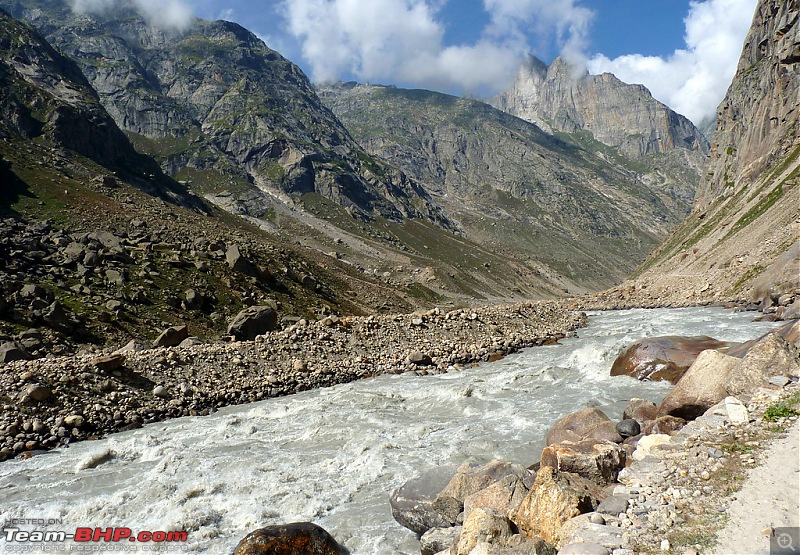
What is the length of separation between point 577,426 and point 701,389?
3.75 meters

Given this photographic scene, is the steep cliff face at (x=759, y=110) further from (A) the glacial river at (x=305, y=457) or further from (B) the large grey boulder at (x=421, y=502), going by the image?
(B) the large grey boulder at (x=421, y=502)

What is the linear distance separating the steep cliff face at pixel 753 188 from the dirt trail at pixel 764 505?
35482 mm

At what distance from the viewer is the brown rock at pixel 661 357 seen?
21.8 metres

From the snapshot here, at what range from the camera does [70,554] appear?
37.2ft

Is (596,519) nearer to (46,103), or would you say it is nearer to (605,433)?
(605,433)

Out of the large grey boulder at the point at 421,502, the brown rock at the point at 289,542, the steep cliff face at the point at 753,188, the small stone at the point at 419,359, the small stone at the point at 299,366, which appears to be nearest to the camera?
the brown rock at the point at 289,542

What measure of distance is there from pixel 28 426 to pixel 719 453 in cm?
2374

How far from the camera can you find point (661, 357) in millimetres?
22672

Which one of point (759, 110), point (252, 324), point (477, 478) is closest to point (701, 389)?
point (477, 478)

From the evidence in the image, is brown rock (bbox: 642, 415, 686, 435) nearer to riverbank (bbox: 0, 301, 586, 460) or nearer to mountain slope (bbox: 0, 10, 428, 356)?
riverbank (bbox: 0, 301, 586, 460)

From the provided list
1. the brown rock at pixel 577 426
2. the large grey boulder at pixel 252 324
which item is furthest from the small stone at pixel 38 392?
the brown rock at pixel 577 426

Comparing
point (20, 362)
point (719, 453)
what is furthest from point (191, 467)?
point (719, 453)

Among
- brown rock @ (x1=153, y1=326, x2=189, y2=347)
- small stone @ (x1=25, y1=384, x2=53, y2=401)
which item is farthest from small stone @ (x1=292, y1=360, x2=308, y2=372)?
small stone @ (x1=25, y1=384, x2=53, y2=401)

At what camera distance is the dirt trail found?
21.8ft
